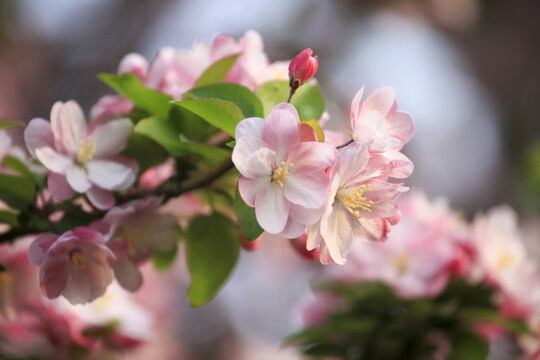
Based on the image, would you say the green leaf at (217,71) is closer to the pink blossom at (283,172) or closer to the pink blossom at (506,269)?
the pink blossom at (283,172)

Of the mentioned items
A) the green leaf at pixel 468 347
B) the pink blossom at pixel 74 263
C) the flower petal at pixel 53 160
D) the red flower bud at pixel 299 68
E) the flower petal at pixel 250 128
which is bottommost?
the green leaf at pixel 468 347

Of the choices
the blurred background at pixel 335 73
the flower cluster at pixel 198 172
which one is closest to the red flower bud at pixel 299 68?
the flower cluster at pixel 198 172

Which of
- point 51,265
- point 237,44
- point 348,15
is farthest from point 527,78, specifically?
point 51,265

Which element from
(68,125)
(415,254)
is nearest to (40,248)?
(68,125)

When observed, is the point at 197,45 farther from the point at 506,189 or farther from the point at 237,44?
the point at 506,189

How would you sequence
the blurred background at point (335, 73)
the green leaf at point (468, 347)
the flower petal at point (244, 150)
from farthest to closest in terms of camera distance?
the blurred background at point (335, 73) < the green leaf at point (468, 347) < the flower petal at point (244, 150)

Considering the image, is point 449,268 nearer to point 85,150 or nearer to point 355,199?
point 355,199
